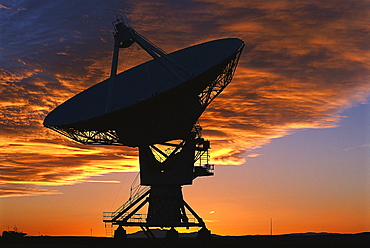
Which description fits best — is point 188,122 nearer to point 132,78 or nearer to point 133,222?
point 132,78

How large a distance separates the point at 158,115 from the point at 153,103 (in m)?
2.69

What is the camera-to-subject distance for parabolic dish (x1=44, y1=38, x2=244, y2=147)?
1788 inches

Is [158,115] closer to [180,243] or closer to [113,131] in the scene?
[113,131]

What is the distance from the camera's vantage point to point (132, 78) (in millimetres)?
53625

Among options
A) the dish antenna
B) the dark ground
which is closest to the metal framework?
the dish antenna

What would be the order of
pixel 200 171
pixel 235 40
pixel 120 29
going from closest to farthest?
1. pixel 235 40
2. pixel 120 29
3. pixel 200 171

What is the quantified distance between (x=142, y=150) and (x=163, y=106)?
8.17 meters

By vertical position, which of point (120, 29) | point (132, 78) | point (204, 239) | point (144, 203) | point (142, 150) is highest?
point (120, 29)

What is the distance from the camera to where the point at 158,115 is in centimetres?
4744

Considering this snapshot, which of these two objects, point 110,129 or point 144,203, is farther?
point 144,203

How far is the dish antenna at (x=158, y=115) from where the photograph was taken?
151 ft

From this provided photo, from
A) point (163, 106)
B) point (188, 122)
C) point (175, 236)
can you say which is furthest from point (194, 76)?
point (175, 236)

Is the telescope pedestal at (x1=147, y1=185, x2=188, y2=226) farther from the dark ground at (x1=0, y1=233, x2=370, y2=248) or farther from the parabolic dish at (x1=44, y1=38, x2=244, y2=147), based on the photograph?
the parabolic dish at (x1=44, y1=38, x2=244, y2=147)

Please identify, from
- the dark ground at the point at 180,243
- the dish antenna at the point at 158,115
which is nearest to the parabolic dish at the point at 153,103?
the dish antenna at the point at 158,115
